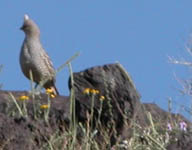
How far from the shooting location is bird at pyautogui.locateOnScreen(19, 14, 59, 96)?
13.9 m

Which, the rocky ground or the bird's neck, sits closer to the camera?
the rocky ground

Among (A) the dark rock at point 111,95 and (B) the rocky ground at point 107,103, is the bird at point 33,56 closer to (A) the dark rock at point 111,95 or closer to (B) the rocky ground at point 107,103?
(B) the rocky ground at point 107,103

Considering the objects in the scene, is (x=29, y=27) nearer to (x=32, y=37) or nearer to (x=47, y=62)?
(x=32, y=37)

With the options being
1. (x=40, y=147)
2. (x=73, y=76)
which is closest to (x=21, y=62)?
(x=73, y=76)

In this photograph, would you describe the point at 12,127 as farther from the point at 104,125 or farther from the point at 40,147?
the point at 104,125

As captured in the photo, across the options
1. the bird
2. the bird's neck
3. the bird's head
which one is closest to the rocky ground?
the bird

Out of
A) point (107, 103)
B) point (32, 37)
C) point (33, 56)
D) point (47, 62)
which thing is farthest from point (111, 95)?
point (47, 62)

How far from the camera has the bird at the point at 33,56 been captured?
13914 millimetres

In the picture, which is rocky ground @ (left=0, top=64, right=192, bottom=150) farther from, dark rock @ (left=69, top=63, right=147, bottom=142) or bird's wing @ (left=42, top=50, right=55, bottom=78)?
bird's wing @ (left=42, top=50, right=55, bottom=78)

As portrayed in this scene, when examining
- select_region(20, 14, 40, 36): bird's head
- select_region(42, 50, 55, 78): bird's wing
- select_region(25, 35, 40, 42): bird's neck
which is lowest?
select_region(42, 50, 55, 78): bird's wing

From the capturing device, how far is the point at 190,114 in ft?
19.3

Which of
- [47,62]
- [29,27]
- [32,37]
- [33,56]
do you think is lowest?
[47,62]

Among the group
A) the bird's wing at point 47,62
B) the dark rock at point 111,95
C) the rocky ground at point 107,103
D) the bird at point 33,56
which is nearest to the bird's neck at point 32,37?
Result: the bird at point 33,56

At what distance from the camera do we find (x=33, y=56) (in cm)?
1402
